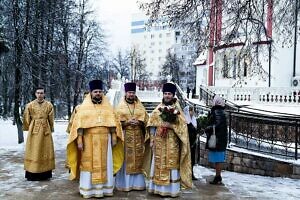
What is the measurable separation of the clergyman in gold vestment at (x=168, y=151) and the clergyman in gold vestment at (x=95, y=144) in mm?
619

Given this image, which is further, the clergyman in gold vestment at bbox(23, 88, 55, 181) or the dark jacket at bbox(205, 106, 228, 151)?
the clergyman in gold vestment at bbox(23, 88, 55, 181)

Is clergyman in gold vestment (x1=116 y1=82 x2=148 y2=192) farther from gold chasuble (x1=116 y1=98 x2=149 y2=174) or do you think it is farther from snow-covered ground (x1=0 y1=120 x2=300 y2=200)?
snow-covered ground (x1=0 y1=120 x2=300 y2=200)

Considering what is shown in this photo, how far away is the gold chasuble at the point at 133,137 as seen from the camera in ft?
24.0

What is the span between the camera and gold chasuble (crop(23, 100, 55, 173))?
27.2ft

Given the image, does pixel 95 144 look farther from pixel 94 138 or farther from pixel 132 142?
pixel 132 142

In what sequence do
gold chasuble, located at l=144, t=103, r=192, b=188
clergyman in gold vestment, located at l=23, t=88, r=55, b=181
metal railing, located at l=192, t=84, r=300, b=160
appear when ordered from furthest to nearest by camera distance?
metal railing, located at l=192, t=84, r=300, b=160, clergyman in gold vestment, located at l=23, t=88, r=55, b=181, gold chasuble, located at l=144, t=103, r=192, b=188

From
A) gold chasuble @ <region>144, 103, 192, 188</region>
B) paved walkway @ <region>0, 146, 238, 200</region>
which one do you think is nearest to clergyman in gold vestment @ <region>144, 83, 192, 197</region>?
gold chasuble @ <region>144, 103, 192, 188</region>

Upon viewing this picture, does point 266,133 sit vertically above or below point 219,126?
below

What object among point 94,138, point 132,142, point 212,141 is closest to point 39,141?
point 94,138

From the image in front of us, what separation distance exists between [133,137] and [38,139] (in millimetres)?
2194

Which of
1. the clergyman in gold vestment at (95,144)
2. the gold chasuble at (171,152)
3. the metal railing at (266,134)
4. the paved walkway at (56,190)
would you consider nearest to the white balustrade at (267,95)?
the metal railing at (266,134)

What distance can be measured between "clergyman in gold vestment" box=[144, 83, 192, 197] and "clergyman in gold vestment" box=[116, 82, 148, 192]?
11.7 inches

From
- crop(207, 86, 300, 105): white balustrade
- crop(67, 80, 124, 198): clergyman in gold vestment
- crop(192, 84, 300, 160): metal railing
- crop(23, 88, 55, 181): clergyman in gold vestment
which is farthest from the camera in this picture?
crop(207, 86, 300, 105): white balustrade

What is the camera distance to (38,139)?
330 inches
